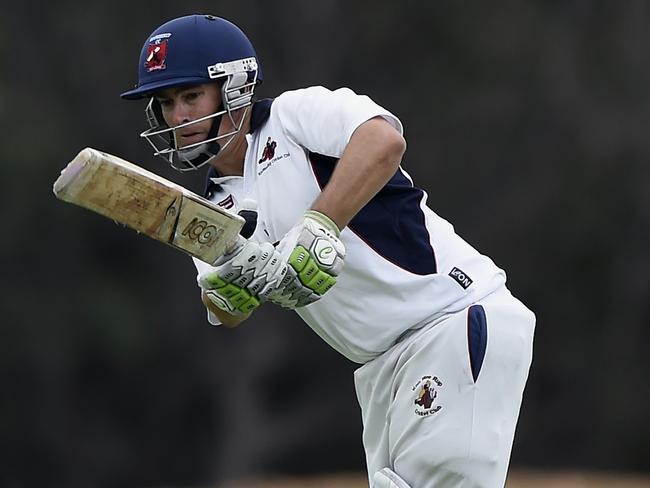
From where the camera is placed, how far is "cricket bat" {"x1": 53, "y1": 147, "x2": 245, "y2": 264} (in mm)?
4656

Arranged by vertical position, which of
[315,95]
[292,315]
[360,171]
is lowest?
[292,315]

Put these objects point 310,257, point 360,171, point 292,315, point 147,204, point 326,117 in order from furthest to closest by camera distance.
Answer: point 292,315, point 326,117, point 360,171, point 310,257, point 147,204

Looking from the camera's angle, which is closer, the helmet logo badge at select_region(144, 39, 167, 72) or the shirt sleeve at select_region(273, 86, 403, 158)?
the shirt sleeve at select_region(273, 86, 403, 158)

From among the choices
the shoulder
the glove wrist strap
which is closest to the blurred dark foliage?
the shoulder

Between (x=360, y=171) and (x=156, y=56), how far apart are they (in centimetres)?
88

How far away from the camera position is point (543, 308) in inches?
864

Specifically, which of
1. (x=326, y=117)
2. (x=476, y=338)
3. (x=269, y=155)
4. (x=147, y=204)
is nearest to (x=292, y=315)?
(x=269, y=155)

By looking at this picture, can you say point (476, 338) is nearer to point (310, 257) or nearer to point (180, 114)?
point (310, 257)

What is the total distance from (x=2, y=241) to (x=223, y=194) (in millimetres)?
16181

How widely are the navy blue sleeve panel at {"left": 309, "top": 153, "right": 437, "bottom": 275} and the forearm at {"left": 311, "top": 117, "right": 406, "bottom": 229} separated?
25 cm

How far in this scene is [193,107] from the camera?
17.9ft

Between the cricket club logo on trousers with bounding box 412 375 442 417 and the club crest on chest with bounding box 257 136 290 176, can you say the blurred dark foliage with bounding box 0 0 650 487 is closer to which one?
the club crest on chest with bounding box 257 136 290 176

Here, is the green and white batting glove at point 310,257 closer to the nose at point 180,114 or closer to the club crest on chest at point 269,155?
the club crest on chest at point 269,155

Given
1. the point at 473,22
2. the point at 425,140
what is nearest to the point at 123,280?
the point at 425,140
